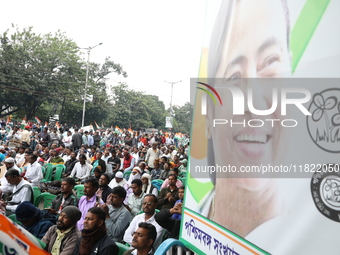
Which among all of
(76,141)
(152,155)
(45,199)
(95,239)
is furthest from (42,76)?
(95,239)

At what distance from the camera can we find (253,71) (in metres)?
2.37

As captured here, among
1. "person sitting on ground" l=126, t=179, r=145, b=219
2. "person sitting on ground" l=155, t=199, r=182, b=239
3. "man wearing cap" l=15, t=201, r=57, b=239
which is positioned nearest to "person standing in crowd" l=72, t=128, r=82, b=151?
"person sitting on ground" l=126, t=179, r=145, b=219

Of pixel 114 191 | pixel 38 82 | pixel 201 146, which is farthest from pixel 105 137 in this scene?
pixel 201 146

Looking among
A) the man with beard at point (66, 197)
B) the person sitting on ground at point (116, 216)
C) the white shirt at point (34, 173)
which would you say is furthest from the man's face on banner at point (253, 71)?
the white shirt at point (34, 173)

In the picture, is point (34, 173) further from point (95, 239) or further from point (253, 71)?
point (253, 71)

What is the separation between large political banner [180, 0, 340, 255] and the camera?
1.68 meters

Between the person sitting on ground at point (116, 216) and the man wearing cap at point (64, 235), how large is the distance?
67 centimetres

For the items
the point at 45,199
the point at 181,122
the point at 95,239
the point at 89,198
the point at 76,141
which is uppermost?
the point at 181,122

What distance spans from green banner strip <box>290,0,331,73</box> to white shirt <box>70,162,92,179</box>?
24.9 ft

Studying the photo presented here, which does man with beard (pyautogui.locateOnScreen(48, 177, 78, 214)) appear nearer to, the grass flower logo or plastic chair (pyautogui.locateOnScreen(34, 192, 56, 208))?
plastic chair (pyautogui.locateOnScreen(34, 192, 56, 208))

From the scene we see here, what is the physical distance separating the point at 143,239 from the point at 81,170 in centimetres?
577

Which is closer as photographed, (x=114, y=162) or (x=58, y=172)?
(x=58, y=172)

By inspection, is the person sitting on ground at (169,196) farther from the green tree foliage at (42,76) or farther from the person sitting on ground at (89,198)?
the green tree foliage at (42,76)

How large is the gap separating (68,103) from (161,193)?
33.6 meters
